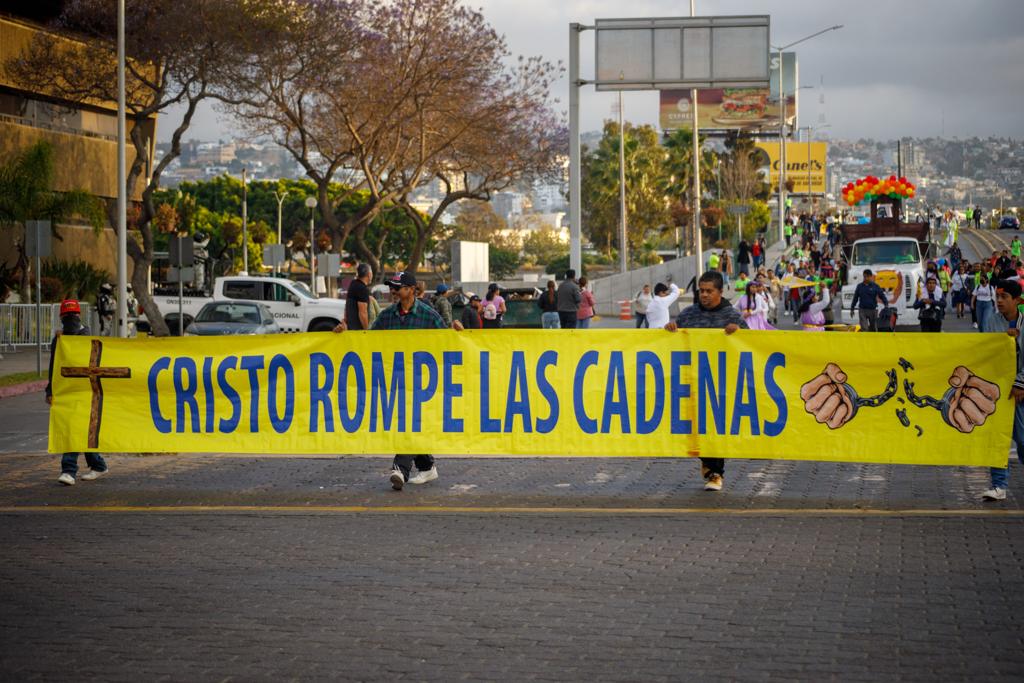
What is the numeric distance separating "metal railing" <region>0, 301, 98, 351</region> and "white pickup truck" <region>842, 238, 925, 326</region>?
2014 cm

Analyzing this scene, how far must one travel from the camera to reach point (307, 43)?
136ft

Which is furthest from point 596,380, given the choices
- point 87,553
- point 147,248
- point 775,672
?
point 147,248

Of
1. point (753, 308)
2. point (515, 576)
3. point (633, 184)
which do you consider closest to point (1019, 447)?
point (515, 576)

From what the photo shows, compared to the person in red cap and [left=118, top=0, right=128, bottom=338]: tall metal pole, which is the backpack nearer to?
[left=118, top=0, right=128, bottom=338]: tall metal pole

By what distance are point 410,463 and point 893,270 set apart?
27.9 meters

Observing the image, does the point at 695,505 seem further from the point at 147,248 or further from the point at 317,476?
the point at 147,248

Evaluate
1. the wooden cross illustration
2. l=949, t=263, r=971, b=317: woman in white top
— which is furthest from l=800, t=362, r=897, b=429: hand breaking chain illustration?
l=949, t=263, r=971, b=317: woman in white top

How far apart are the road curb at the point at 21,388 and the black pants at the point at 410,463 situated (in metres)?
13.6

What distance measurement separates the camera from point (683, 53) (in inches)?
1236

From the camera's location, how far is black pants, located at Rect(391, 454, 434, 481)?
1187 centimetres

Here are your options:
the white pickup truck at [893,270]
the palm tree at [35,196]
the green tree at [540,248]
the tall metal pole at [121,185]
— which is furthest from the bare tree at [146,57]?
the green tree at [540,248]

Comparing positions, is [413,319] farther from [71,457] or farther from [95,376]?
[71,457]

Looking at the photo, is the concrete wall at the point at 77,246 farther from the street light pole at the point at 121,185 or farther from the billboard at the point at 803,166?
the billboard at the point at 803,166

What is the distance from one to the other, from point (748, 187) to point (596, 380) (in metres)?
107
